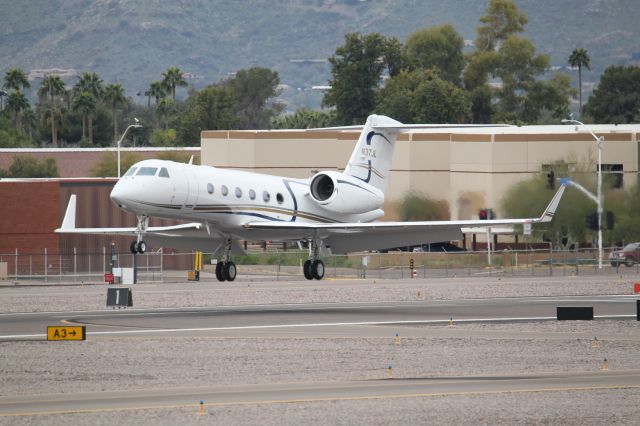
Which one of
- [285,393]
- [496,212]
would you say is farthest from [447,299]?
[496,212]

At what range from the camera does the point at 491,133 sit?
248ft

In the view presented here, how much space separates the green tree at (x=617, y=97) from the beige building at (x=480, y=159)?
270 feet

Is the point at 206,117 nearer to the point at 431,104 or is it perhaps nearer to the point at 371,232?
the point at 431,104

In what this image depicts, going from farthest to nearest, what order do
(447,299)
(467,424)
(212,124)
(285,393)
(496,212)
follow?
(212,124), (496,212), (447,299), (285,393), (467,424)

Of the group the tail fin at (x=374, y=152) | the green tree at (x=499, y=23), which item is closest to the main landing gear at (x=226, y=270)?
the tail fin at (x=374, y=152)

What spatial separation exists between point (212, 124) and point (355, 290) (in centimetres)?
10725

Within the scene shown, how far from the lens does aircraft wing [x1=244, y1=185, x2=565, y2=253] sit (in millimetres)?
43062

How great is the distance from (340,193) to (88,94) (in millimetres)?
104728

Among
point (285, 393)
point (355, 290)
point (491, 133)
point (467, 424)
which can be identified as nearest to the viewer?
point (467, 424)

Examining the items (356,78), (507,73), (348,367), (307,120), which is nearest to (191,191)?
(348,367)

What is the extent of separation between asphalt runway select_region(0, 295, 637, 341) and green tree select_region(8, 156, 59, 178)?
2672 inches

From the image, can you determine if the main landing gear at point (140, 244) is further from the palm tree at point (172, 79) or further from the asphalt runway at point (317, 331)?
the palm tree at point (172, 79)

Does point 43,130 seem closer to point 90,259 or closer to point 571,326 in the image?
point 90,259

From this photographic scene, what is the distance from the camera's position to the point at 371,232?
44.9 m
